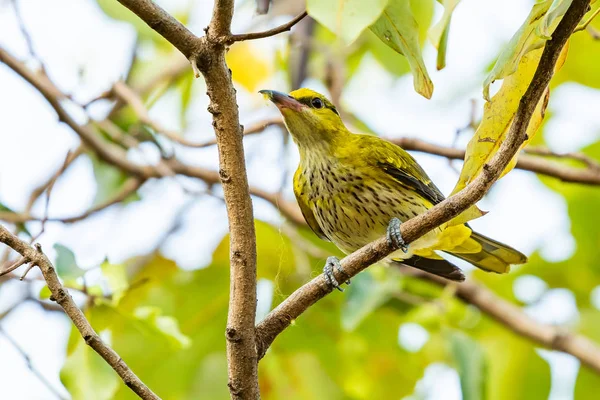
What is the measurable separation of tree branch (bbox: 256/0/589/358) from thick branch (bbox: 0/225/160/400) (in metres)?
0.34

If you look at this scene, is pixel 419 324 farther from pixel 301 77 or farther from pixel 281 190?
pixel 301 77

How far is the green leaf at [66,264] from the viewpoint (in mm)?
2394

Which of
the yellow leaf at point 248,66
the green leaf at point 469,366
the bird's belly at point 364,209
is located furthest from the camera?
the yellow leaf at point 248,66

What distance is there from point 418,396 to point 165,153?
183cm

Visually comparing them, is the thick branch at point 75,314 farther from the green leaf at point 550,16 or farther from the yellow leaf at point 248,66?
the yellow leaf at point 248,66

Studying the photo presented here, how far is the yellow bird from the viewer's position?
328 centimetres

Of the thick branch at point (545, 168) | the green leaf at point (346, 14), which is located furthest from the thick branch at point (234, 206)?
the thick branch at point (545, 168)

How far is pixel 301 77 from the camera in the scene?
4711 mm

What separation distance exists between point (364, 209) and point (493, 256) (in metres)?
0.64

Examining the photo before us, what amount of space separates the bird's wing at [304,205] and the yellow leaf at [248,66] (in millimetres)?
1561

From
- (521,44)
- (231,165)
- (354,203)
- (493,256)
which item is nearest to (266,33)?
(231,165)

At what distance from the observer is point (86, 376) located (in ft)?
8.04

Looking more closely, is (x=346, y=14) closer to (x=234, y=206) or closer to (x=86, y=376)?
(x=234, y=206)

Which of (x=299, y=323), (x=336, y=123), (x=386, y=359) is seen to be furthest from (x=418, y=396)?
(x=336, y=123)
